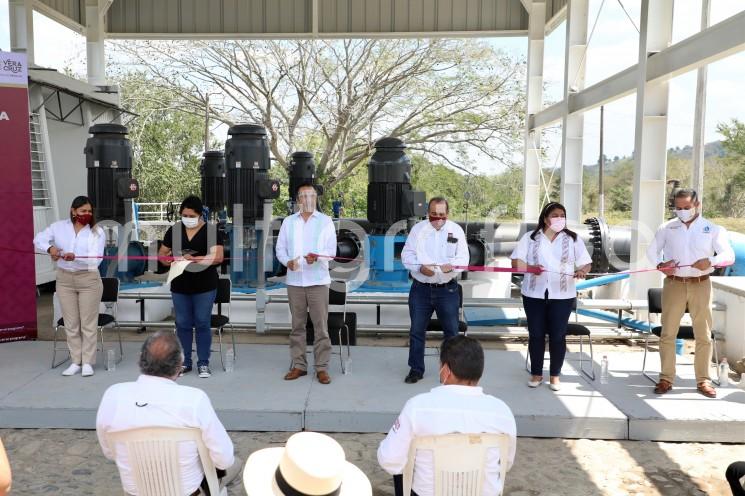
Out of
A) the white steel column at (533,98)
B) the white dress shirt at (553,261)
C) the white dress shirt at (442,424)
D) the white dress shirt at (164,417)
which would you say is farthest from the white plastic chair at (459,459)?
the white steel column at (533,98)

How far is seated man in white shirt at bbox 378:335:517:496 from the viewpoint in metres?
2.26

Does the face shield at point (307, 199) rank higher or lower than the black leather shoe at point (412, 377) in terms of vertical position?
higher

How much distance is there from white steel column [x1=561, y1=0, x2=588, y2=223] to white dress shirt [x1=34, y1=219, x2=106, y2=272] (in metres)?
8.09

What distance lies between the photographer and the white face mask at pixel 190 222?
4961 millimetres

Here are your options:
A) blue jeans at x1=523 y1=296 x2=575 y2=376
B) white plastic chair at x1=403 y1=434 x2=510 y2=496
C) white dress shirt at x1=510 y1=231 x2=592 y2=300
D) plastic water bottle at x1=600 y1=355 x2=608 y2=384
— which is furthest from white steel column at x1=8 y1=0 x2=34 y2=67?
white plastic chair at x1=403 y1=434 x2=510 y2=496

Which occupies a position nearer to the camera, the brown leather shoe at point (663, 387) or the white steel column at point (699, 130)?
the brown leather shoe at point (663, 387)

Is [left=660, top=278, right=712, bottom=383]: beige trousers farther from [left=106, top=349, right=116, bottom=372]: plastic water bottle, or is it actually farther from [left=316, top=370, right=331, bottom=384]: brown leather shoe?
[left=106, top=349, right=116, bottom=372]: plastic water bottle

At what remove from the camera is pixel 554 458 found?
4066 millimetres

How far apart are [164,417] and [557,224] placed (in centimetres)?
323

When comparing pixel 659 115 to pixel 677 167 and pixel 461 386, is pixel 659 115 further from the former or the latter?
pixel 677 167

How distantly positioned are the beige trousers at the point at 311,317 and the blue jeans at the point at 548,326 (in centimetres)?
149

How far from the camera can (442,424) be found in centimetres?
225

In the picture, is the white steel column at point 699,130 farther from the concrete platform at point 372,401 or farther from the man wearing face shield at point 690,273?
the man wearing face shield at point 690,273

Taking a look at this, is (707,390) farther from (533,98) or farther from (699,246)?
(533,98)
